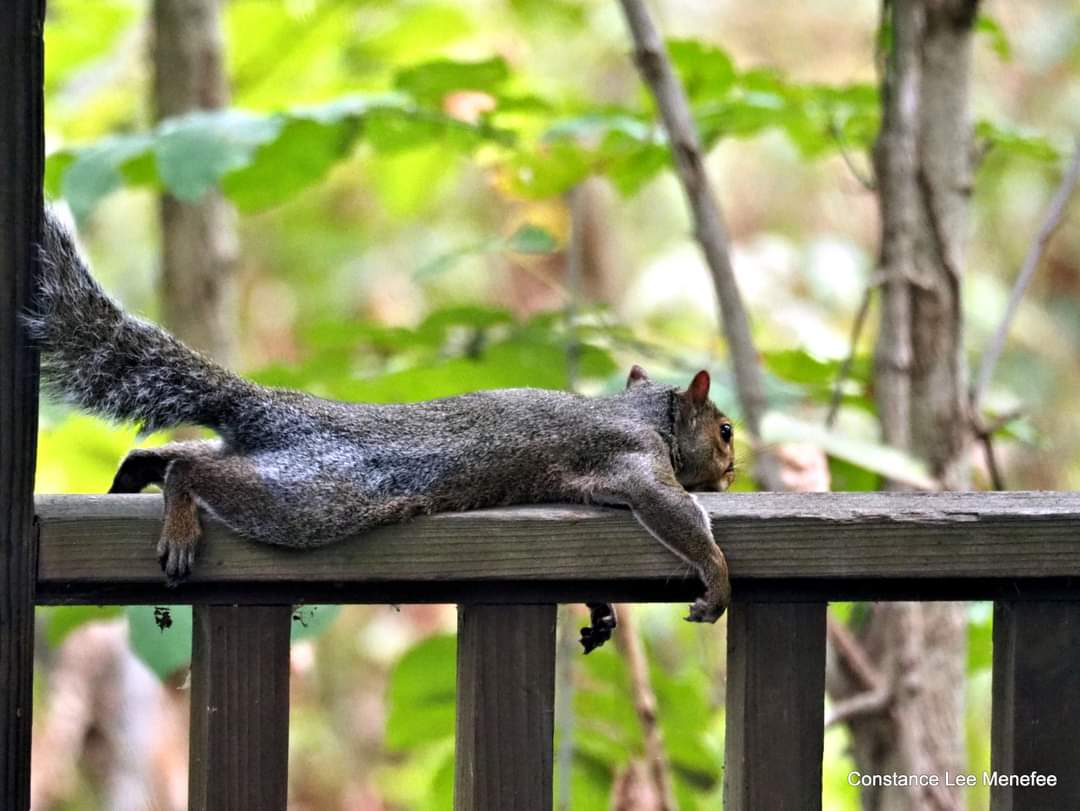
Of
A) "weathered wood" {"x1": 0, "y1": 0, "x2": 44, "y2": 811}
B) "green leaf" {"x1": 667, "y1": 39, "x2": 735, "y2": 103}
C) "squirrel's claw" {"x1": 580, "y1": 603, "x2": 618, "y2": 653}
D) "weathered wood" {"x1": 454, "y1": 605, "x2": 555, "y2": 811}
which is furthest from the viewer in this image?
"green leaf" {"x1": 667, "y1": 39, "x2": 735, "y2": 103}

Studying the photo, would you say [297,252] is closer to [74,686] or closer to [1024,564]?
[74,686]

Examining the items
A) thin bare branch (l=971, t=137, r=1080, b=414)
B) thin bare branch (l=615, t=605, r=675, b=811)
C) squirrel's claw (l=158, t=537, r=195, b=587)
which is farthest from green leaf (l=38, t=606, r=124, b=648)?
thin bare branch (l=971, t=137, r=1080, b=414)

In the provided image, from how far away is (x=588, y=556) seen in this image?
1.18 meters

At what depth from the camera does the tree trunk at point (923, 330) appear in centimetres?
209

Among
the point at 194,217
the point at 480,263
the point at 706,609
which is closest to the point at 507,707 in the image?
the point at 706,609

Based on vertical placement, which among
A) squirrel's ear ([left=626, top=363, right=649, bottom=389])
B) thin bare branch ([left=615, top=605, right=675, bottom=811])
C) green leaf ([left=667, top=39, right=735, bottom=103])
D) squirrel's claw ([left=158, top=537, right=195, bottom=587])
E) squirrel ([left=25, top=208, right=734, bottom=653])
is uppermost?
green leaf ([left=667, top=39, right=735, bottom=103])

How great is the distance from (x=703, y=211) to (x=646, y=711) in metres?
0.84

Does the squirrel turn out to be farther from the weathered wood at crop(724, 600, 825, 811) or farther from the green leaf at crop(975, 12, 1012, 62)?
the green leaf at crop(975, 12, 1012, 62)

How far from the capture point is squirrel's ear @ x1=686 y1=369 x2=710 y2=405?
1.83 meters

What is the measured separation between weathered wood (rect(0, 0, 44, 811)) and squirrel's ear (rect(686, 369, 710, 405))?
3.20ft

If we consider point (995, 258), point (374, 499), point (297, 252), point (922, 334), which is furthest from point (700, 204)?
point (995, 258)

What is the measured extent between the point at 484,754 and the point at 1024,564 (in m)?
0.51

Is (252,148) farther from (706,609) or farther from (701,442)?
(706,609)

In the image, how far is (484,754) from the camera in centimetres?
117
